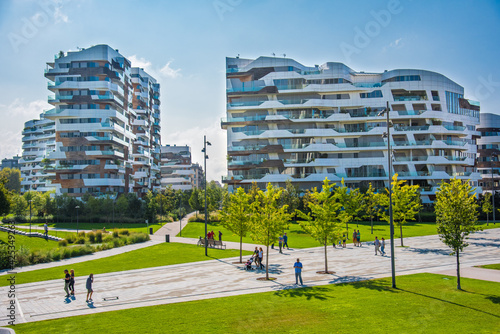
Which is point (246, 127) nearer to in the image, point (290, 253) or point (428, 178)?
point (428, 178)

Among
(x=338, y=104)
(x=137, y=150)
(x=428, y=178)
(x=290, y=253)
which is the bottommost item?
(x=290, y=253)

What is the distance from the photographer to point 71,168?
66.4 meters

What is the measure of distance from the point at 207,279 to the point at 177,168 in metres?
119

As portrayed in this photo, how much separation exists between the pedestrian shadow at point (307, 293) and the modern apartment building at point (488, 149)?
8797cm

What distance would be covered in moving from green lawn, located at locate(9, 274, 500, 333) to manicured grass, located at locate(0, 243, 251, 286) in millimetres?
10981

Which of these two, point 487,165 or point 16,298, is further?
point 487,165

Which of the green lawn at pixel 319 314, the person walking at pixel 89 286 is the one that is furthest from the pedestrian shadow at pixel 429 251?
the person walking at pixel 89 286

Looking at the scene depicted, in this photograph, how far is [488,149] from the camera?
91062 millimetres

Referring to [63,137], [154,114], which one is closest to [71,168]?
→ [63,137]

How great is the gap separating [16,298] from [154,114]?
9408 cm

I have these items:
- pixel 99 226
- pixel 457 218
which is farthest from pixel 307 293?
pixel 99 226

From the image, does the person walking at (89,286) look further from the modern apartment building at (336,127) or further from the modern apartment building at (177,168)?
the modern apartment building at (177,168)

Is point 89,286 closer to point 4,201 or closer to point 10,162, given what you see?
point 4,201

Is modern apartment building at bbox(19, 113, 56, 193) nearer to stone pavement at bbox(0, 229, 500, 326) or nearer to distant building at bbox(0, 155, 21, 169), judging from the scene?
distant building at bbox(0, 155, 21, 169)
